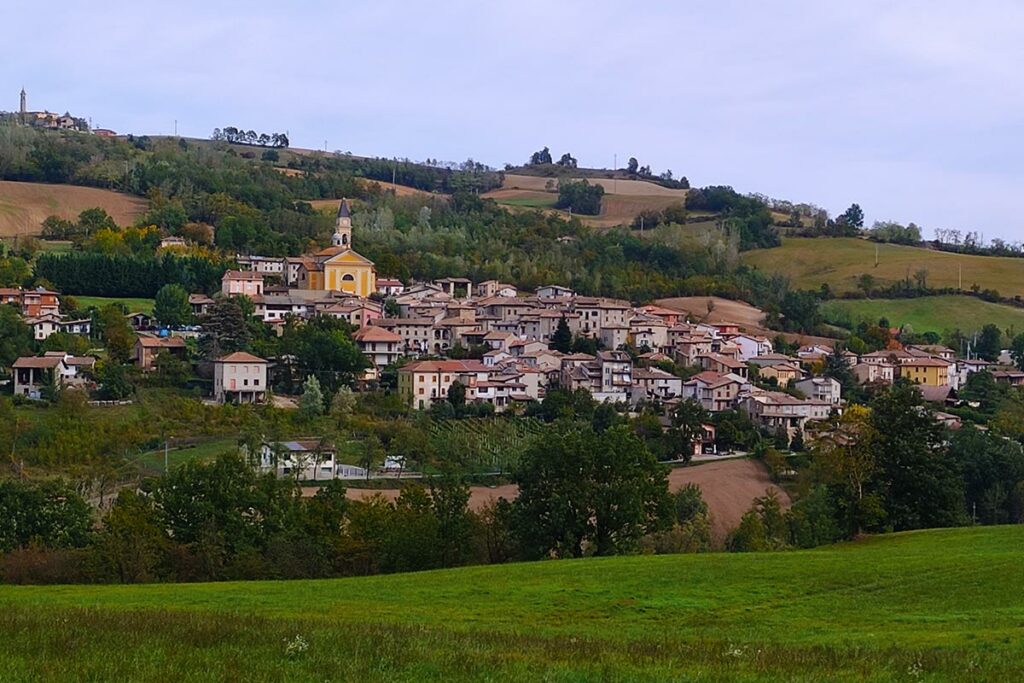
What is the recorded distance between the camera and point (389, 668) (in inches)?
418

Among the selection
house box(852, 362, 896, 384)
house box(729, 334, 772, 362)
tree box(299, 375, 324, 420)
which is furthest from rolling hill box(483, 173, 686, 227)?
tree box(299, 375, 324, 420)

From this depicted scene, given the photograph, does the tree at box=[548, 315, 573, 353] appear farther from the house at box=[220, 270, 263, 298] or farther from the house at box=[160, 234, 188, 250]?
the house at box=[160, 234, 188, 250]

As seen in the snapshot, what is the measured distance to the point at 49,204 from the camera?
98.4m

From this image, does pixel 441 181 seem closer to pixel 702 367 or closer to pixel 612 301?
pixel 612 301

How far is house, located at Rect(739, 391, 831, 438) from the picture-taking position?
188 feet

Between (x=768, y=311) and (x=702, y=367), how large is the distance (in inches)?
751

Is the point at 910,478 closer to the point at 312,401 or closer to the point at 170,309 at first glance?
the point at 312,401

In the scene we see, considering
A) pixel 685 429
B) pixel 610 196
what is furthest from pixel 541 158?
pixel 685 429

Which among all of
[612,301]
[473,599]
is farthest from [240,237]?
[473,599]

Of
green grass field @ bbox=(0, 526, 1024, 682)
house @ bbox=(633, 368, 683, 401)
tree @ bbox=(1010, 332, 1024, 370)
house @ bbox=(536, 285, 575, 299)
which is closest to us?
green grass field @ bbox=(0, 526, 1024, 682)

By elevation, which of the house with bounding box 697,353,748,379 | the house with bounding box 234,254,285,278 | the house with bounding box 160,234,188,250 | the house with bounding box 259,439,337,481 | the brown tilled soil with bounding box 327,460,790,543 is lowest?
the brown tilled soil with bounding box 327,460,790,543

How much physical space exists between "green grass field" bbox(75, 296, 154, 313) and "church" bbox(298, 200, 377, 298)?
34.7 feet

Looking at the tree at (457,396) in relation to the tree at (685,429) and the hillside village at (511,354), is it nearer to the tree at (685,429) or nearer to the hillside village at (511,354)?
the hillside village at (511,354)

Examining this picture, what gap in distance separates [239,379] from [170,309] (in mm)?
10886
